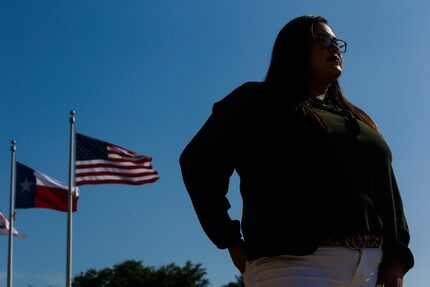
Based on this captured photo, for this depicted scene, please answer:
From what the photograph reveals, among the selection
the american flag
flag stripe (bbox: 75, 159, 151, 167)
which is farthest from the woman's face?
flag stripe (bbox: 75, 159, 151, 167)

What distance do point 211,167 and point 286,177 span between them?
1.08ft

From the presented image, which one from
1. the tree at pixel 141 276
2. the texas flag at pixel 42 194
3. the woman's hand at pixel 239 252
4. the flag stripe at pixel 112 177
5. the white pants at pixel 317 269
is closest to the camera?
the white pants at pixel 317 269

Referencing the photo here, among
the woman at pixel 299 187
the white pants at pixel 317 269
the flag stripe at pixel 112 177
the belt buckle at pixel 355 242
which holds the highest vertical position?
the flag stripe at pixel 112 177

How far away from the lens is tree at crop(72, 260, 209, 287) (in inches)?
2606

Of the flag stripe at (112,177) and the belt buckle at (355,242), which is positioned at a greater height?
the flag stripe at (112,177)

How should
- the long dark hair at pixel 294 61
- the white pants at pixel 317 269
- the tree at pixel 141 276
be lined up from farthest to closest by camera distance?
the tree at pixel 141 276 < the long dark hair at pixel 294 61 < the white pants at pixel 317 269

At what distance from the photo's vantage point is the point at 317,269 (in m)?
3.10

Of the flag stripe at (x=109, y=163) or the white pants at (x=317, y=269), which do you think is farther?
the flag stripe at (x=109, y=163)

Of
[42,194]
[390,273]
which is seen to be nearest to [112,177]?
[42,194]

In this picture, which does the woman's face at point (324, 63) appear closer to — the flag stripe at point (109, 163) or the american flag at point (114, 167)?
the american flag at point (114, 167)

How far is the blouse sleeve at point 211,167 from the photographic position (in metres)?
3.30

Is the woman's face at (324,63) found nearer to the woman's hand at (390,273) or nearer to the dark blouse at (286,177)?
the dark blouse at (286,177)

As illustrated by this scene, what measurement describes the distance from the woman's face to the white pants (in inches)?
33.6

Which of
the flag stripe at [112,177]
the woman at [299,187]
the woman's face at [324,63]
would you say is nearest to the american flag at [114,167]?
the flag stripe at [112,177]
